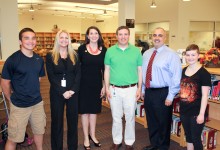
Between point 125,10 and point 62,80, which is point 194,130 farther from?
point 125,10

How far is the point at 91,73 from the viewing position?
3072mm

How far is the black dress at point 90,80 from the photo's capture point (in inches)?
119

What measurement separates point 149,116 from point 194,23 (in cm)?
1053

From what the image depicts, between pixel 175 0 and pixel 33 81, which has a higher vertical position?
pixel 175 0

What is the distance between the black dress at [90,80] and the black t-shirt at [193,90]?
1113mm

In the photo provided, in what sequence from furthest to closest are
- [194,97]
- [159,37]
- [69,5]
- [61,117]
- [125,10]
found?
[69,5]
[125,10]
[159,37]
[61,117]
[194,97]

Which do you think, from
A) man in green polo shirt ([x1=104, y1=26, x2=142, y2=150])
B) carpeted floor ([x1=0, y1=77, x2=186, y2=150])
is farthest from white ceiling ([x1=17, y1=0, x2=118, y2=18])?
man in green polo shirt ([x1=104, y1=26, x2=142, y2=150])

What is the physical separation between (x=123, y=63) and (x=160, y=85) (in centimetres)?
55

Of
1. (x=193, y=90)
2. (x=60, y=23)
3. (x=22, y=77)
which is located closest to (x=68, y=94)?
(x=22, y=77)

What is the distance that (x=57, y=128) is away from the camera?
2834 mm

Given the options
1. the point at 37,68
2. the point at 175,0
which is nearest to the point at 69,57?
the point at 37,68

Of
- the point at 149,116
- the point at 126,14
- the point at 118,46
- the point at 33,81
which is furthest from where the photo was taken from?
the point at 126,14

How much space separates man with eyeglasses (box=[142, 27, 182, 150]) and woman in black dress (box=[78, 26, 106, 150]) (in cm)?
61

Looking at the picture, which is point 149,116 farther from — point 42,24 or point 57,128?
point 42,24
